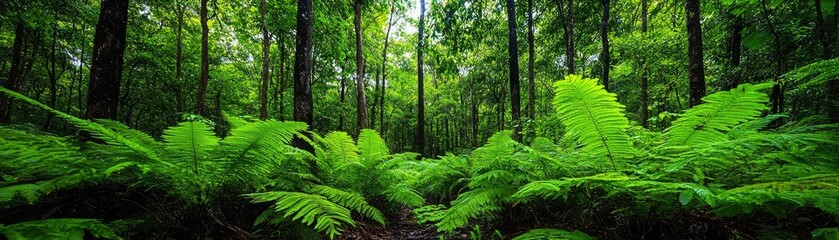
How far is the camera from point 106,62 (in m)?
3.38

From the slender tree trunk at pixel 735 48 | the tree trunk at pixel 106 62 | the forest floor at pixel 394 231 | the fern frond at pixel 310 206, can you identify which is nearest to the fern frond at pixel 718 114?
the forest floor at pixel 394 231

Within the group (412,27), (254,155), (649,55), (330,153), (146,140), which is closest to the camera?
(254,155)

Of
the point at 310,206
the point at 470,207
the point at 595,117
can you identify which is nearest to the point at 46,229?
the point at 310,206

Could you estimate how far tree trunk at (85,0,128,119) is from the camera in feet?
10.9

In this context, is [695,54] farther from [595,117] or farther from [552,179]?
[552,179]

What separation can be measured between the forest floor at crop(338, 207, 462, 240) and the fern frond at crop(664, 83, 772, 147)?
78.5 inches

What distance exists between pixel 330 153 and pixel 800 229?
153 inches

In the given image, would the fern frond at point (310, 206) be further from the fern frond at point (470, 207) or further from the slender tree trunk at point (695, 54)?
the slender tree trunk at point (695, 54)

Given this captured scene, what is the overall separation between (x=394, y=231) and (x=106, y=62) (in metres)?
3.78

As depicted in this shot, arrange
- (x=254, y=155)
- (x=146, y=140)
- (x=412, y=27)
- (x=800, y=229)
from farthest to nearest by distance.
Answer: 1. (x=412, y=27)
2. (x=146, y=140)
3. (x=254, y=155)
4. (x=800, y=229)

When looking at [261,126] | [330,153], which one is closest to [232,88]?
[330,153]

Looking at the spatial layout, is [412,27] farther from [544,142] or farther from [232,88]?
[544,142]

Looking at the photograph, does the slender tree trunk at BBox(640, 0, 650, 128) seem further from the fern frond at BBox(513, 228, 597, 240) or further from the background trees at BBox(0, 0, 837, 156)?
the fern frond at BBox(513, 228, 597, 240)

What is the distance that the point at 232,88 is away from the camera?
18.5 m
